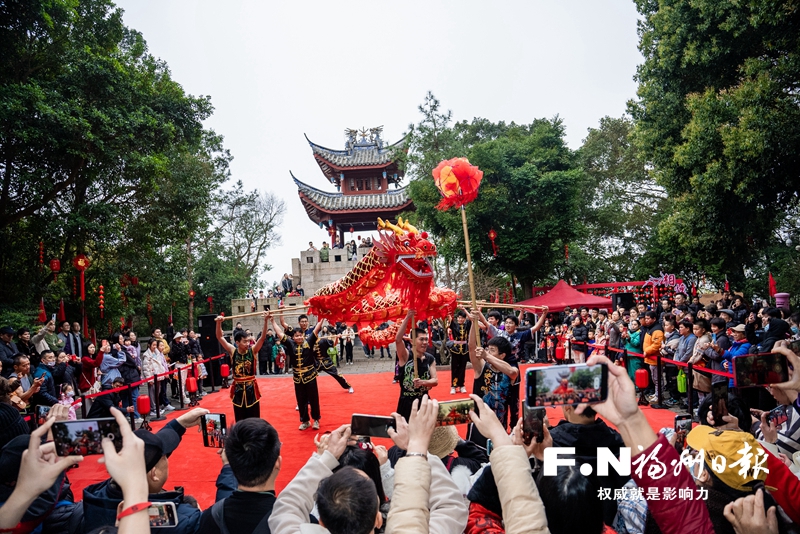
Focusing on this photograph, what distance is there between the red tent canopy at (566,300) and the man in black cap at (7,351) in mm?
11735

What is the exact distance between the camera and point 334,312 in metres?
5.99

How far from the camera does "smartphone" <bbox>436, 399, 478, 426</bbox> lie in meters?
2.13

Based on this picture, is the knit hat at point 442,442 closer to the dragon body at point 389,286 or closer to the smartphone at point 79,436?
the smartphone at point 79,436

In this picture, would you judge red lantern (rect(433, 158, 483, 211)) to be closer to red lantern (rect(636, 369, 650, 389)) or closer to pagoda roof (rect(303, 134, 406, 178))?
red lantern (rect(636, 369, 650, 389))

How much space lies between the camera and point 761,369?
87.4 inches

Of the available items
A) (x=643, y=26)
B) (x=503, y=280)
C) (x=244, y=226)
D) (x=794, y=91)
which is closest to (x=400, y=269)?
(x=794, y=91)

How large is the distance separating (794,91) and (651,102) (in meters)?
2.41

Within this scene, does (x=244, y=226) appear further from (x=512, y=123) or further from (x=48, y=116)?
(x=48, y=116)

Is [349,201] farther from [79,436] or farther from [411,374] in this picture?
[79,436]

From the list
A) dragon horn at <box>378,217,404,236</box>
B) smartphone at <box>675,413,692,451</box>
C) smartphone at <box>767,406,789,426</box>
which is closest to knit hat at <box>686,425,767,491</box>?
smartphone at <box>675,413,692,451</box>

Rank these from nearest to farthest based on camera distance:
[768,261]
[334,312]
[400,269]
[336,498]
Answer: [336,498], [400,269], [334,312], [768,261]

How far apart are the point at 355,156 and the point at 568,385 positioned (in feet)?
80.1

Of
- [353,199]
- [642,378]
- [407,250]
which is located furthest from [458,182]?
[353,199]

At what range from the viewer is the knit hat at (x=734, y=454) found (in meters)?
1.77
